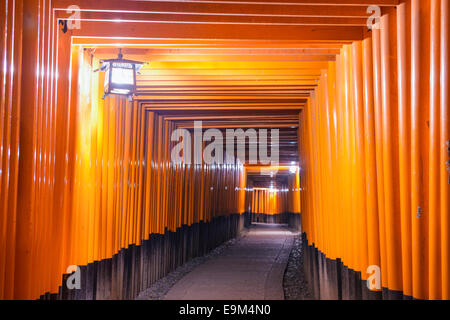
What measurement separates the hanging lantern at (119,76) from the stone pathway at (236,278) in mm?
4315

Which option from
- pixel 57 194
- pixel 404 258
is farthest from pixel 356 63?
pixel 57 194

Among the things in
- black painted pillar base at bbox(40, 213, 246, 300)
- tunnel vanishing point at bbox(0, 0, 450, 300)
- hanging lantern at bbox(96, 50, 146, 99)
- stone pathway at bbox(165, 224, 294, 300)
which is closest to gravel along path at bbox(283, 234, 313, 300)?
stone pathway at bbox(165, 224, 294, 300)

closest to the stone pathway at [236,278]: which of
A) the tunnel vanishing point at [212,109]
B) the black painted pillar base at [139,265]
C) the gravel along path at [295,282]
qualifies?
the gravel along path at [295,282]

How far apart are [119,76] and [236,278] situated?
6.23 m

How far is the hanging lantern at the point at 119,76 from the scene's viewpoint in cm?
528

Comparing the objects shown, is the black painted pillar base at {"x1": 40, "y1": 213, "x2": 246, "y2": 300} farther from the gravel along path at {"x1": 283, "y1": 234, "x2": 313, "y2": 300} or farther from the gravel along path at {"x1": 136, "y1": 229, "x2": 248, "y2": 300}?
the gravel along path at {"x1": 283, "y1": 234, "x2": 313, "y2": 300}

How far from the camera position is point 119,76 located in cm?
532

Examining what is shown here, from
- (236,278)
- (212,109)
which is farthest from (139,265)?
(212,109)

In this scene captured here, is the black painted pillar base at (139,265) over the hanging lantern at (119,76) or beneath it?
beneath

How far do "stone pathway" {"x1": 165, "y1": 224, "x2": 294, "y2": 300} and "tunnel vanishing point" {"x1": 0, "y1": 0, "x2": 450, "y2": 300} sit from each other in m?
0.92

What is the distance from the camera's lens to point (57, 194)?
4285 mm

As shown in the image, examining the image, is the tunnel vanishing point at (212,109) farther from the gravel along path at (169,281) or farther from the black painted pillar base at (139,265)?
the gravel along path at (169,281)

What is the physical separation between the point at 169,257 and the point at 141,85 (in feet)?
16.5

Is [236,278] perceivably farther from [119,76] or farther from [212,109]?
[119,76]
